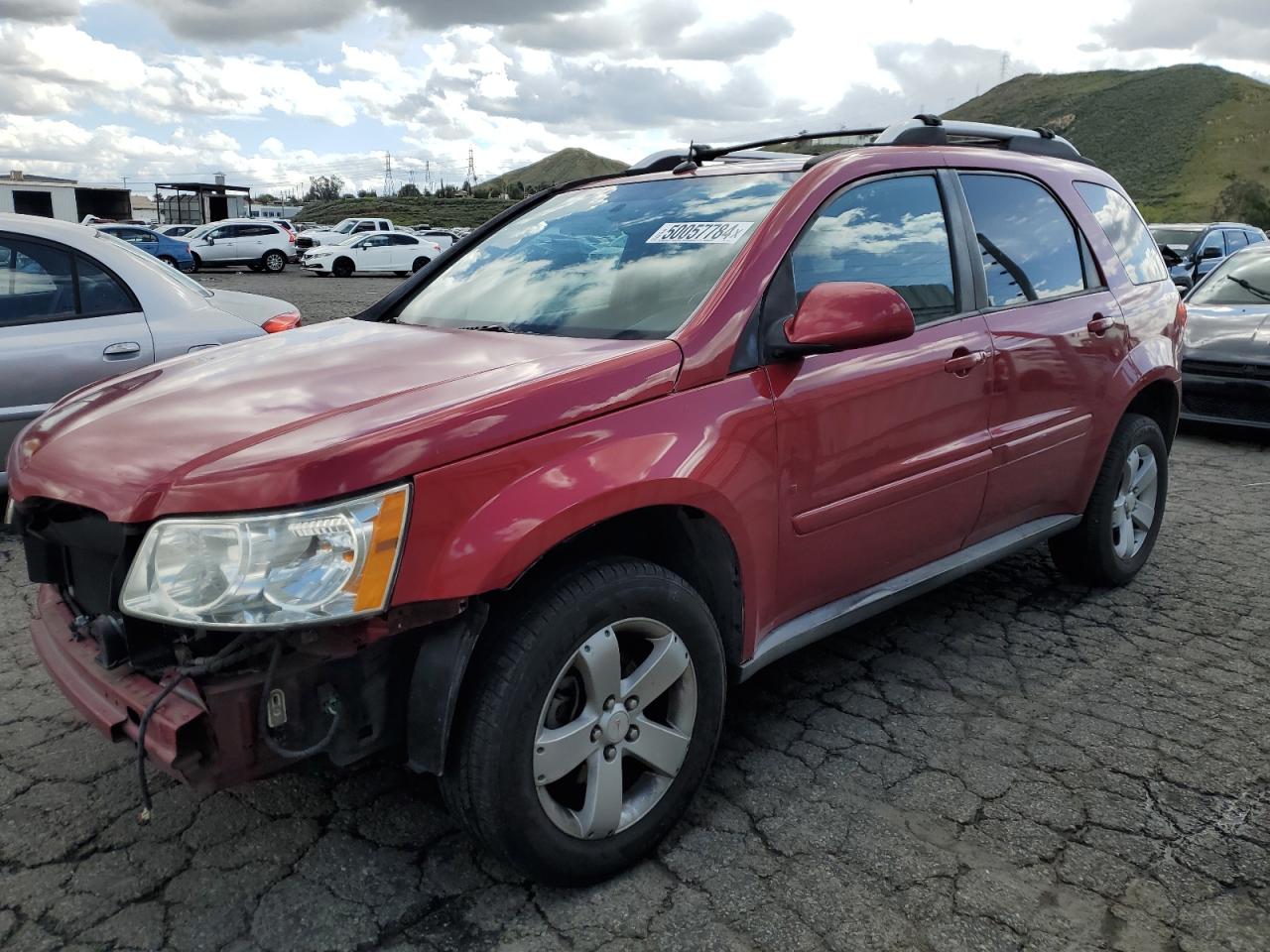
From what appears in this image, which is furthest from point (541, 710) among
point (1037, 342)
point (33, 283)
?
point (33, 283)

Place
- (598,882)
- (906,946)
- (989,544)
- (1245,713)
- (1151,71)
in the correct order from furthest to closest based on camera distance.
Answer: (1151,71) < (989,544) < (1245,713) < (598,882) < (906,946)

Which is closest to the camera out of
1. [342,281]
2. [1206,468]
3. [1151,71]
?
[1206,468]

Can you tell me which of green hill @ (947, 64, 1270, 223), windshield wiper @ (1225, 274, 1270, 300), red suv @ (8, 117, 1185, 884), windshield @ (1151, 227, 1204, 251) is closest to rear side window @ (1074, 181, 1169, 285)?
red suv @ (8, 117, 1185, 884)

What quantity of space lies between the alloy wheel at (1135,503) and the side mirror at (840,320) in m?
2.07

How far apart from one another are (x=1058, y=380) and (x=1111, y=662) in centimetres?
105

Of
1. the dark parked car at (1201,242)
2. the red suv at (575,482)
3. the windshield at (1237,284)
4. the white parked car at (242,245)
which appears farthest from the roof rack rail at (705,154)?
the white parked car at (242,245)

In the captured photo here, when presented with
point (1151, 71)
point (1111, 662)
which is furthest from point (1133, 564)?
point (1151, 71)

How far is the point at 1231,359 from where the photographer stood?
773cm

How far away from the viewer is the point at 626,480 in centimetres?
230

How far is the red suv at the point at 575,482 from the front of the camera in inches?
79.4

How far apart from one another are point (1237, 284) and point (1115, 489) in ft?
19.2

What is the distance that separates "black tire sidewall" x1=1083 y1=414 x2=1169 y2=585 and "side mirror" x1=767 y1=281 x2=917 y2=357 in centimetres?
191

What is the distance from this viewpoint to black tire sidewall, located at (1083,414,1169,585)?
163 inches

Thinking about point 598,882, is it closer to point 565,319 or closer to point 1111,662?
point 565,319
